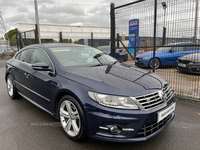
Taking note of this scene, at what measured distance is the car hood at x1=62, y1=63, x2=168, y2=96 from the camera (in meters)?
2.16

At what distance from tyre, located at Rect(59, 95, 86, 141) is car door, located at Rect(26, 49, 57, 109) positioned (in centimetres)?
37

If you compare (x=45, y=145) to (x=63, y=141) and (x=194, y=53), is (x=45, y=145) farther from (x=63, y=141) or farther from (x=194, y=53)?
(x=194, y=53)

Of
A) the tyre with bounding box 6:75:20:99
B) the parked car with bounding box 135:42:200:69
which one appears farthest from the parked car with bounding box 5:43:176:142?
the parked car with bounding box 135:42:200:69

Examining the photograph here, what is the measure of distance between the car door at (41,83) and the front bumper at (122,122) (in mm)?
1000

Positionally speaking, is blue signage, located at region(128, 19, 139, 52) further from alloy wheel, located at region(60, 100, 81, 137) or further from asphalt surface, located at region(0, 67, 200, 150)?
alloy wheel, located at region(60, 100, 81, 137)

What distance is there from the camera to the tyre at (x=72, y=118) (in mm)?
2267

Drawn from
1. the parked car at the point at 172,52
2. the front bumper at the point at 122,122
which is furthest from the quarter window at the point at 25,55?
the parked car at the point at 172,52

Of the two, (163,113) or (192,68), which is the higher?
(192,68)

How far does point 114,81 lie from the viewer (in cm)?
236

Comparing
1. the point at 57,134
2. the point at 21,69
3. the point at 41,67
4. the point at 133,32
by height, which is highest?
the point at 133,32

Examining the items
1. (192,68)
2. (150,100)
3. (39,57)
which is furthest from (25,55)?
(192,68)

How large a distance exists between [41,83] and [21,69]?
1.10 m

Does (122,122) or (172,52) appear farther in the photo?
(172,52)

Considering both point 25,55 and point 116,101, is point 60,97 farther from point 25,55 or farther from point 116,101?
point 25,55
